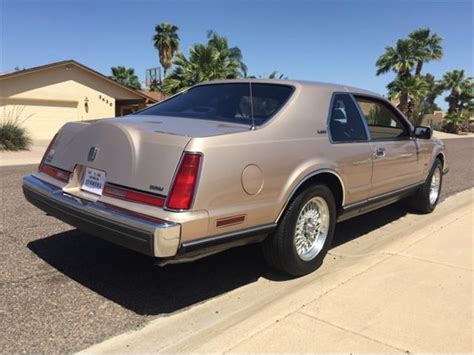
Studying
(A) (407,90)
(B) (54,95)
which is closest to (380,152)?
(B) (54,95)

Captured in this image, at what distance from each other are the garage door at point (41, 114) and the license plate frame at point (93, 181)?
1957cm

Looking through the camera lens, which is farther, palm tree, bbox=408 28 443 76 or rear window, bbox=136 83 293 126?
palm tree, bbox=408 28 443 76

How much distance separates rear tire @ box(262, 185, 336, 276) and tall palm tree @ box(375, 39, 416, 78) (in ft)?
122

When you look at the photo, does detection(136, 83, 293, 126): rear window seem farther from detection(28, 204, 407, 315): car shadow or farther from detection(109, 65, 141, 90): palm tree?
detection(109, 65, 141, 90): palm tree

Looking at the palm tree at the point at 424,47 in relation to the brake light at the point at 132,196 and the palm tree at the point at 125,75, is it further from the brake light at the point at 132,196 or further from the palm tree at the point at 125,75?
the brake light at the point at 132,196

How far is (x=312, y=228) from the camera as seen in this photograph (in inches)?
167

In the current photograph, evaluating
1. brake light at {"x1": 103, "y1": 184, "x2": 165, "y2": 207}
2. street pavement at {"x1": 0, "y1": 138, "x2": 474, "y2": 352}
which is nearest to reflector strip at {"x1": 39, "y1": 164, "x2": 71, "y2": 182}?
brake light at {"x1": 103, "y1": 184, "x2": 165, "y2": 207}

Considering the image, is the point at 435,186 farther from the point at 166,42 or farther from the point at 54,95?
the point at 166,42

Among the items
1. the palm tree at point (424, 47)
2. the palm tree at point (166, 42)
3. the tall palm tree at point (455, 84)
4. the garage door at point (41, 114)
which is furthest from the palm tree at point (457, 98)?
the garage door at point (41, 114)

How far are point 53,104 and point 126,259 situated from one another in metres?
21.2

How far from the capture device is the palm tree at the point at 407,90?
37.3 m

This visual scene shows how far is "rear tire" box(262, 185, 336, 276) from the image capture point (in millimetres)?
3809

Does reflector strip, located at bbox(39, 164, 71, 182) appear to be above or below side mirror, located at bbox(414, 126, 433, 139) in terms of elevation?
below

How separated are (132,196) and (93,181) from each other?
0.50 m
